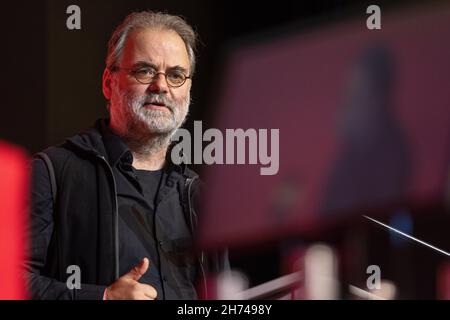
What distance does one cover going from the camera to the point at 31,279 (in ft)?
6.73

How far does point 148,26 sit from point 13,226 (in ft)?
2.49

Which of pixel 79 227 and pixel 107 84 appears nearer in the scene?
pixel 79 227

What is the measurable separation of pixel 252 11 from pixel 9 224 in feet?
3.49

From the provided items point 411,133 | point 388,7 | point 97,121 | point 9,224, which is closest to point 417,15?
point 388,7

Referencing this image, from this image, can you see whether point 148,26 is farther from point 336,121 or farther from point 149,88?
point 336,121

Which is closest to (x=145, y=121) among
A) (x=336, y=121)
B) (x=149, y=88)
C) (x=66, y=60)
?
(x=149, y=88)

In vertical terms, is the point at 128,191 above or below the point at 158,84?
below

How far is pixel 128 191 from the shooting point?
2119 mm

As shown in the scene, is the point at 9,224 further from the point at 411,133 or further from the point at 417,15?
the point at 417,15

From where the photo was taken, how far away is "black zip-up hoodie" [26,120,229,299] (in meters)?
2.07

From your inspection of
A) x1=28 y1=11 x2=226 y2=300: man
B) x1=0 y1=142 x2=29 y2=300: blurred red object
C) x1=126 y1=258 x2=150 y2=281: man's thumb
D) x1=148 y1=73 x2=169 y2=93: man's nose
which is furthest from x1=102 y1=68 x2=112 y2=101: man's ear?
x1=126 y1=258 x2=150 y2=281: man's thumb

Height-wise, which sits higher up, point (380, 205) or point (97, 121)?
point (97, 121)

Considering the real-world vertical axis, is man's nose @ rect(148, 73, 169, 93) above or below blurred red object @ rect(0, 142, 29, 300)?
above

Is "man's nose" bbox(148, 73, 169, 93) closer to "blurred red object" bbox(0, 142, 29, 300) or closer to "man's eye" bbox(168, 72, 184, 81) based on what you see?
"man's eye" bbox(168, 72, 184, 81)
